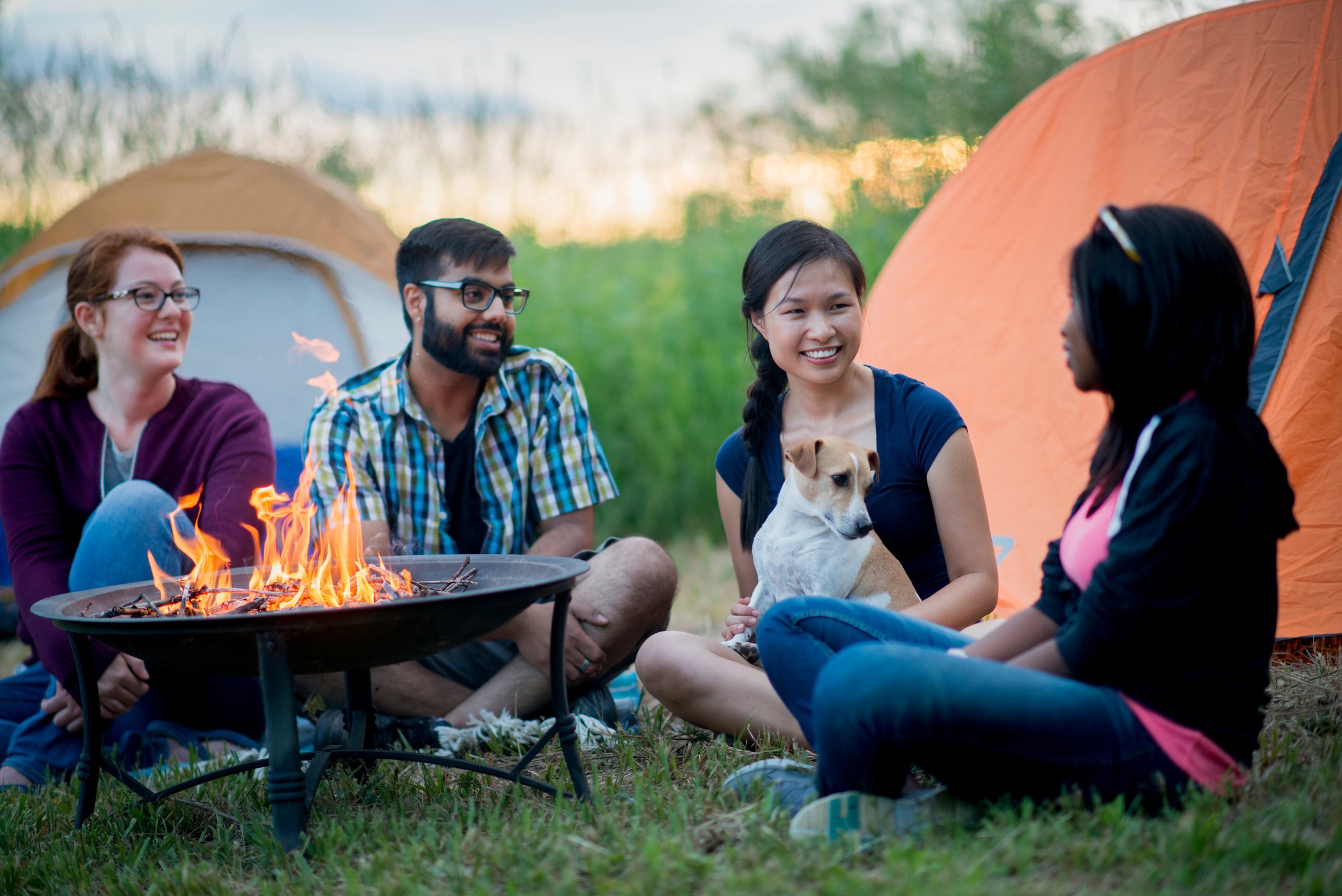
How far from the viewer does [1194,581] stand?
1996 millimetres

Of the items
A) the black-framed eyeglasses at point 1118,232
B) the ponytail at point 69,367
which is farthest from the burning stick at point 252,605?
the black-framed eyeglasses at point 1118,232

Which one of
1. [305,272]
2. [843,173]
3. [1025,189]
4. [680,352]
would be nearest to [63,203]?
[305,272]

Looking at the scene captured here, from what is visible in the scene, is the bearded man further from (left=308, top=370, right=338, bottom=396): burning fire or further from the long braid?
(left=308, top=370, right=338, bottom=396): burning fire

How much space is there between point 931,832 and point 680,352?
548 cm

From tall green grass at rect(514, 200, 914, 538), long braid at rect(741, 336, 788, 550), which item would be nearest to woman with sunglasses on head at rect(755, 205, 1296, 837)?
long braid at rect(741, 336, 788, 550)

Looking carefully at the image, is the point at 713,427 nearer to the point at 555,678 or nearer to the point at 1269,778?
the point at 555,678

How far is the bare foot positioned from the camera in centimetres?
349

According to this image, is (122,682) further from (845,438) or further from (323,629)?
(845,438)

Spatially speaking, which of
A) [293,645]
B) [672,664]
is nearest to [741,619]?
[672,664]

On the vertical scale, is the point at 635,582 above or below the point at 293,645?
below

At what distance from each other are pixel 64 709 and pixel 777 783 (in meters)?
2.40

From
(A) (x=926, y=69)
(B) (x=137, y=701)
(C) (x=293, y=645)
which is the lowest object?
(B) (x=137, y=701)

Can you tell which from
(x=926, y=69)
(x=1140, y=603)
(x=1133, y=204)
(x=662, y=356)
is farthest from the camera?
(x=926, y=69)

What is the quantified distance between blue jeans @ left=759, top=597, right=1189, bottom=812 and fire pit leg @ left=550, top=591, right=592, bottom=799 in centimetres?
77
